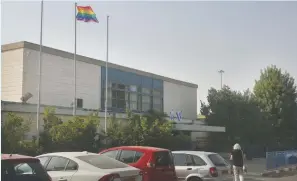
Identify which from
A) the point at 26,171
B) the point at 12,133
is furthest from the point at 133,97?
the point at 26,171

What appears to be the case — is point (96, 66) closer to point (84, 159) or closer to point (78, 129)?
point (78, 129)

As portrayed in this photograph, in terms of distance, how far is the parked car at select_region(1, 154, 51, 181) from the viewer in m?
6.49

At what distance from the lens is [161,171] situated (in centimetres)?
1163

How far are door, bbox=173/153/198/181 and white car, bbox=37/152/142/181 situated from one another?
453 cm

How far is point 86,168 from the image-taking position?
907 centimetres

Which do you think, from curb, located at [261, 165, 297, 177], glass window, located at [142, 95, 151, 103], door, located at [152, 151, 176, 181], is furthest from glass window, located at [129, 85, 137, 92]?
door, located at [152, 151, 176, 181]

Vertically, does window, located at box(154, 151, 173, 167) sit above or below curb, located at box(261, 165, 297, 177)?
above

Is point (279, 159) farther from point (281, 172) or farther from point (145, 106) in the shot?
point (145, 106)

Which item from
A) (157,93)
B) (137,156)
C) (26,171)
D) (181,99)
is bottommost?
(137,156)

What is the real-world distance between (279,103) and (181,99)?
44.8ft

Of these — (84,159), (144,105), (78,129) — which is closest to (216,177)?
(84,159)

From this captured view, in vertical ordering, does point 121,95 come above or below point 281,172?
above

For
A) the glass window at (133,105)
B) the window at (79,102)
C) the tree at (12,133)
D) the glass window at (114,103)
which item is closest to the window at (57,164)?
the tree at (12,133)

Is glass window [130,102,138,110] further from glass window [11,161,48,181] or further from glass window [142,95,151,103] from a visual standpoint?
glass window [11,161,48,181]
